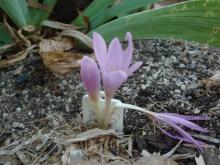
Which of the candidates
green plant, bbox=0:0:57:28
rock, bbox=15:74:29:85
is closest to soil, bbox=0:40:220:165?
rock, bbox=15:74:29:85

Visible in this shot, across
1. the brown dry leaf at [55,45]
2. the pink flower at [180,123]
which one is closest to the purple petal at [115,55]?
the pink flower at [180,123]

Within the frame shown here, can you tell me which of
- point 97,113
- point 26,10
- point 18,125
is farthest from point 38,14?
point 97,113

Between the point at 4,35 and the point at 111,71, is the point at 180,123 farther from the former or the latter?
the point at 4,35

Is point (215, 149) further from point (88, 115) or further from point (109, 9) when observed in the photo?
point (109, 9)

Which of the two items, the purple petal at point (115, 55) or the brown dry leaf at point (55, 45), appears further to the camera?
the brown dry leaf at point (55, 45)

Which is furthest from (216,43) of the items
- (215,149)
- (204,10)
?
(215,149)

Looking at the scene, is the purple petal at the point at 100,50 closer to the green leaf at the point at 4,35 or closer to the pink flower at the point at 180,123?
the pink flower at the point at 180,123
